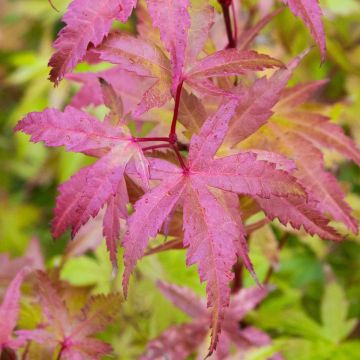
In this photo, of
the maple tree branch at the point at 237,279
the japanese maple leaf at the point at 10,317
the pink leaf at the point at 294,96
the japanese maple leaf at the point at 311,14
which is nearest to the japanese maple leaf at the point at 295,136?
the pink leaf at the point at 294,96

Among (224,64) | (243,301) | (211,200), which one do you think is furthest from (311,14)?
(243,301)

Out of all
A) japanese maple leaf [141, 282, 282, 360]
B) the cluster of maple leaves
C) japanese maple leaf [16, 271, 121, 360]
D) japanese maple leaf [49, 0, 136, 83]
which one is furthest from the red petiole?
japanese maple leaf [141, 282, 282, 360]

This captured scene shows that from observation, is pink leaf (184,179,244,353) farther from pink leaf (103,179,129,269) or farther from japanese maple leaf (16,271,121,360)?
japanese maple leaf (16,271,121,360)

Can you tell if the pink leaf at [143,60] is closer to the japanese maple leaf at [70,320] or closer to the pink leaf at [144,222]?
the pink leaf at [144,222]

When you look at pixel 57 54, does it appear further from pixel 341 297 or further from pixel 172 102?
pixel 341 297

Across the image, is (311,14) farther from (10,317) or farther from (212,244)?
(10,317)

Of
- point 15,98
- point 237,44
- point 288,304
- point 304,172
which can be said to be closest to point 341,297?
A: point 288,304
